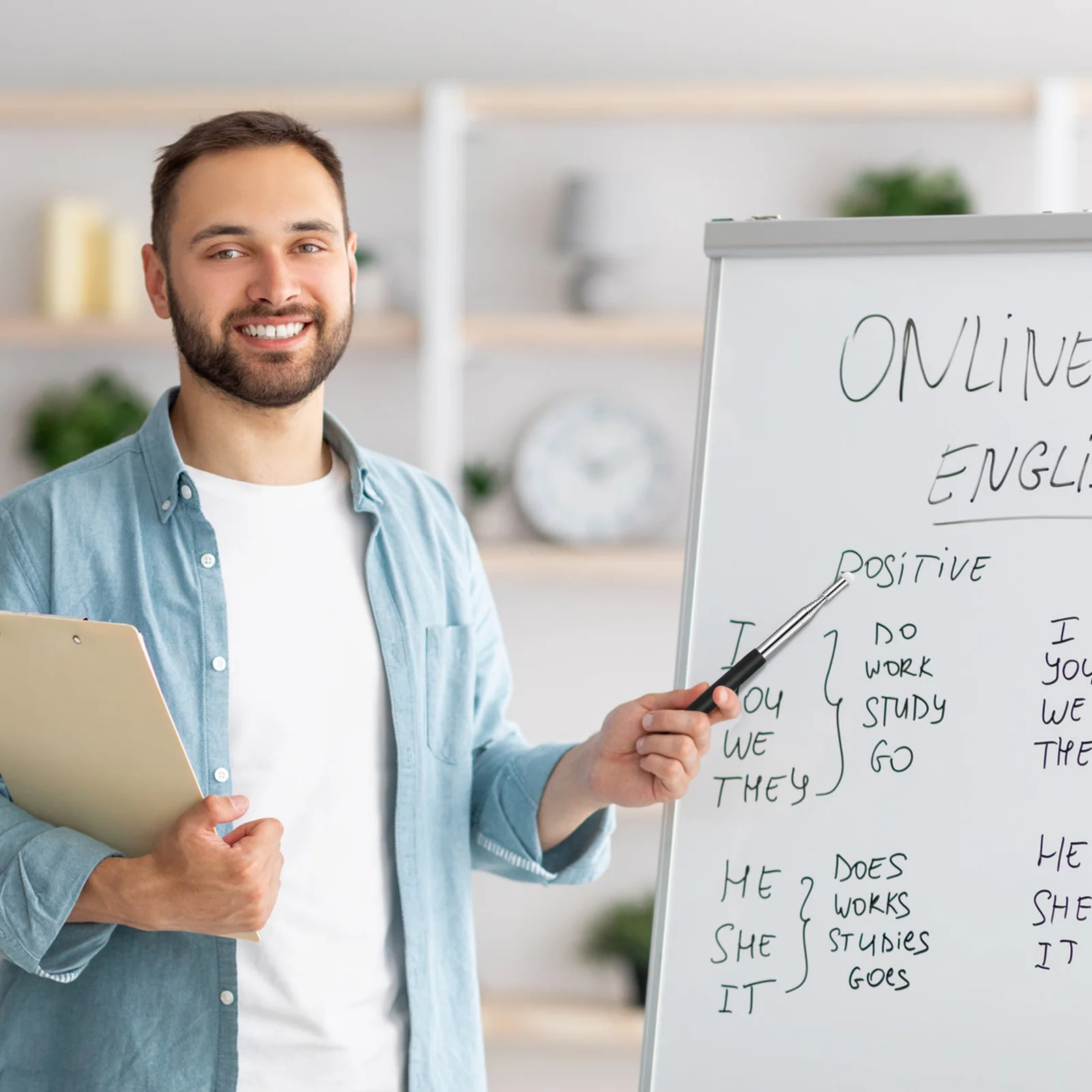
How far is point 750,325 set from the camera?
1.22 metres

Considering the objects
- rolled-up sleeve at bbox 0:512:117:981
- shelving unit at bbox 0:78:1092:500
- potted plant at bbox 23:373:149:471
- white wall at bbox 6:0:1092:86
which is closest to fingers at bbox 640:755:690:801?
rolled-up sleeve at bbox 0:512:117:981

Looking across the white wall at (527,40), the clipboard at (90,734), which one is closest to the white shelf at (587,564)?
the white wall at (527,40)

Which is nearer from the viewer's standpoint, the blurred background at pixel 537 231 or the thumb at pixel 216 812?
the thumb at pixel 216 812

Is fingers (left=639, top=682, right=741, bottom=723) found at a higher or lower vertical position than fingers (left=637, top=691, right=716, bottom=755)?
higher

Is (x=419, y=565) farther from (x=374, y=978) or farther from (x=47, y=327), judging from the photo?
(x=47, y=327)

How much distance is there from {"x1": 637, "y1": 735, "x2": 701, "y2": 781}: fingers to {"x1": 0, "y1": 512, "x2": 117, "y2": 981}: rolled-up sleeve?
19.9 inches

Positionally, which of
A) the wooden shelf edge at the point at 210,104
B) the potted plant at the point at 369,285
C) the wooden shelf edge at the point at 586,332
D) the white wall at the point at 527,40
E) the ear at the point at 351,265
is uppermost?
the white wall at the point at 527,40

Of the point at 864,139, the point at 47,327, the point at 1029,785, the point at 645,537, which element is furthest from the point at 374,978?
the point at 864,139

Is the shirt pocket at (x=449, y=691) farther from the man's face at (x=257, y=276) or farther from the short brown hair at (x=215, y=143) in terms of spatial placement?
the short brown hair at (x=215, y=143)

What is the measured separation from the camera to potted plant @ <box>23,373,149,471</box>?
2.75 m

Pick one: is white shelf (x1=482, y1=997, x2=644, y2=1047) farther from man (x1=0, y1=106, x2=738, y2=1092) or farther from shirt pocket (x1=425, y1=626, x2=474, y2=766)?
shirt pocket (x1=425, y1=626, x2=474, y2=766)

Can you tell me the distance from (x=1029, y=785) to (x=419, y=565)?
0.66 m

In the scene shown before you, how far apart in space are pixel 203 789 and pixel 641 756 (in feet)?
1.38

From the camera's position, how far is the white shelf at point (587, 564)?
2600 mm
